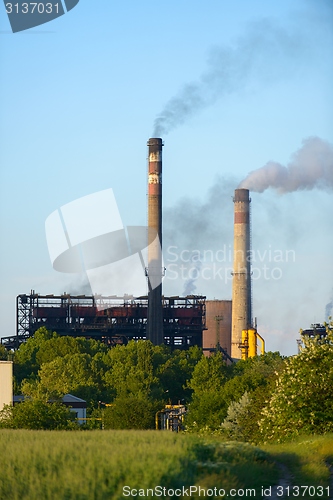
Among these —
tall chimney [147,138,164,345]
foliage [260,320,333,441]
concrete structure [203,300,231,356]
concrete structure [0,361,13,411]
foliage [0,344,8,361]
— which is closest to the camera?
foliage [260,320,333,441]

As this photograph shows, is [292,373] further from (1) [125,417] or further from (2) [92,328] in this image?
(2) [92,328]

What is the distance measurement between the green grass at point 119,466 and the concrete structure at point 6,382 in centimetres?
3624

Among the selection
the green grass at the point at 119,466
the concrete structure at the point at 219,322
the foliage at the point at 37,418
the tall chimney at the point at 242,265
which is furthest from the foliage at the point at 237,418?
the concrete structure at the point at 219,322

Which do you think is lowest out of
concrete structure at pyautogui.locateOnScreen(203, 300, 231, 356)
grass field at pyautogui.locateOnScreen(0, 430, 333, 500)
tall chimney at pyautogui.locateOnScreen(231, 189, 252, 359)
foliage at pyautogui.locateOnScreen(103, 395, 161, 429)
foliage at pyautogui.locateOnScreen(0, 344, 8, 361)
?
foliage at pyautogui.locateOnScreen(103, 395, 161, 429)

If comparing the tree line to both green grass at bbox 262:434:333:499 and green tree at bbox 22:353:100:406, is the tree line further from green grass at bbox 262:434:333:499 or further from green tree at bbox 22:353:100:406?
green grass at bbox 262:434:333:499

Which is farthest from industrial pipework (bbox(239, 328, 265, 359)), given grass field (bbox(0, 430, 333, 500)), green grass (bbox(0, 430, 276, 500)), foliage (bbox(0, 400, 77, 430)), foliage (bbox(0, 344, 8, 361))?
green grass (bbox(0, 430, 276, 500))

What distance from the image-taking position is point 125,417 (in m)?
63.4

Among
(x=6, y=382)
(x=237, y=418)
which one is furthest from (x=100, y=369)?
(x=237, y=418)

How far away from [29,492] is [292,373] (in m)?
20.9

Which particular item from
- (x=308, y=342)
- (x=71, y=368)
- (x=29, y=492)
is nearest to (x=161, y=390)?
(x=71, y=368)

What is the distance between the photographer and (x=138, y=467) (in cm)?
1591

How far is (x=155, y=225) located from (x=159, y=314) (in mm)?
9603

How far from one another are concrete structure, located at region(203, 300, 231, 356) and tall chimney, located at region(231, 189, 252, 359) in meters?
9.21

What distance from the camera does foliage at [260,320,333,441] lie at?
33312 millimetres
